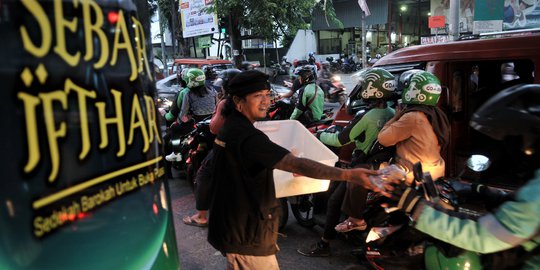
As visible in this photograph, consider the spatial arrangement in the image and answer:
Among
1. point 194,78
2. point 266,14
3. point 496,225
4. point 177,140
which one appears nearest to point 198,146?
point 194,78

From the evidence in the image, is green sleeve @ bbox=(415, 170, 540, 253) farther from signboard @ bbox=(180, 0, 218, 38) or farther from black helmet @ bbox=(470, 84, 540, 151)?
signboard @ bbox=(180, 0, 218, 38)

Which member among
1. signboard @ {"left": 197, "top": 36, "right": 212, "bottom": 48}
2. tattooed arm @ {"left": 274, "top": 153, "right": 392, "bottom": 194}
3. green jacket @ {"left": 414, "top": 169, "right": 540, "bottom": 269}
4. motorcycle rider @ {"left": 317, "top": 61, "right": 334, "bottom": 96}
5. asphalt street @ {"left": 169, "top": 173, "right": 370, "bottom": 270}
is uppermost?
signboard @ {"left": 197, "top": 36, "right": 212, "bottom": 48}

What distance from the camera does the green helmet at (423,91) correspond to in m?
3.26

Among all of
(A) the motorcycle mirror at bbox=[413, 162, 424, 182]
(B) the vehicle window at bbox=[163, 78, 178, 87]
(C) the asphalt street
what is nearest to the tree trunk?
(B) the vehicle window at bbox=[163, 78, 178, 87]

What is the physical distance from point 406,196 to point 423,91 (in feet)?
5.25

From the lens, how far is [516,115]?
1675 millimetres

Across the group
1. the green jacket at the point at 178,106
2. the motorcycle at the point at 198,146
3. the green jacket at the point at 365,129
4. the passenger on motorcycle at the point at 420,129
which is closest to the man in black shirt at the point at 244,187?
the passenger on motorcycle at the point at 420,129

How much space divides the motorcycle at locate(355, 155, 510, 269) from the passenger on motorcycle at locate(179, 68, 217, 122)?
11.0ft

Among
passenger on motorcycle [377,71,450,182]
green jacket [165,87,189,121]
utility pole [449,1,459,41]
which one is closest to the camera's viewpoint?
passenger on motorcycle [377,71,450,182]

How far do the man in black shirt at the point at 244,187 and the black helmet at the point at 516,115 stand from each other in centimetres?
76

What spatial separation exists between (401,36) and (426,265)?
26862 mm

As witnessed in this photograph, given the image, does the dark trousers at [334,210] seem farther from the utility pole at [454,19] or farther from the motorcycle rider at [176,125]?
the utility pole at [454,19]

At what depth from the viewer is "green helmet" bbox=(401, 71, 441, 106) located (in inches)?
128

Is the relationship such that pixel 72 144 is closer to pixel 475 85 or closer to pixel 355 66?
pixel 475 85
